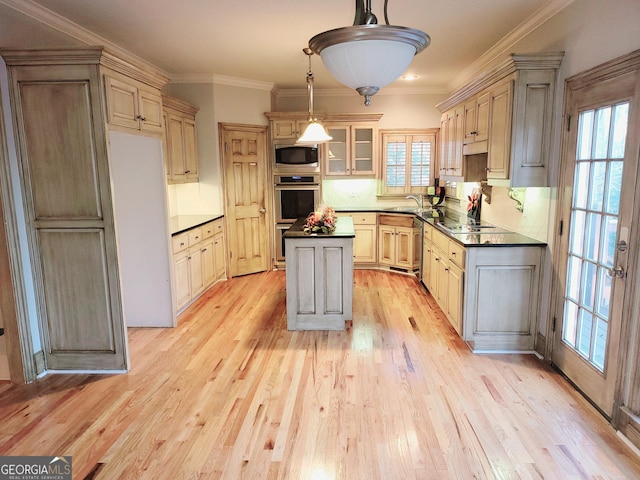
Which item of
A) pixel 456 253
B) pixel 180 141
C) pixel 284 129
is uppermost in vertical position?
pixel 284 129

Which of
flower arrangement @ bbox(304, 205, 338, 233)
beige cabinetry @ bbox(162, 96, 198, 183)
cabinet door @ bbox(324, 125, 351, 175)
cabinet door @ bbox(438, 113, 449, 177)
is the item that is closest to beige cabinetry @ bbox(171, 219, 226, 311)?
beige cabinetry @ bbox(162, 96, 198, 183)

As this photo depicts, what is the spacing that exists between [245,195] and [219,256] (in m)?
0.97

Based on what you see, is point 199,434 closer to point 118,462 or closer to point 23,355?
point 118,462

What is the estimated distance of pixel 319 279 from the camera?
152 inches

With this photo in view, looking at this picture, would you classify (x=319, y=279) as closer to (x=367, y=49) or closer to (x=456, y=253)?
(x=456, y=253)

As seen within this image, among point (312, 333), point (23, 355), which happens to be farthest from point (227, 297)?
point (23, 355)

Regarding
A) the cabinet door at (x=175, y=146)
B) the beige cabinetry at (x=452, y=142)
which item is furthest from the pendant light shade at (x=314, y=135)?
the cabinet door at (x=175, y=146)

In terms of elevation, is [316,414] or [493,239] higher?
[493,239]

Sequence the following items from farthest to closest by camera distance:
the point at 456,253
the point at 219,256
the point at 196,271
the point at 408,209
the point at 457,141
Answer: the point at 408,209 → the point at 219,256 → the point at 196,271 → the point at 457,141 → the point at 456,253

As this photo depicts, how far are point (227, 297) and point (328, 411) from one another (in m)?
2.75

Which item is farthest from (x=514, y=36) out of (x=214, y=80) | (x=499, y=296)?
(x=214, y=80)

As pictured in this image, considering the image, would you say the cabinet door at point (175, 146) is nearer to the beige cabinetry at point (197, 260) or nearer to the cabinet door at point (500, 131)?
the beige cabinetry at point (197, 260)

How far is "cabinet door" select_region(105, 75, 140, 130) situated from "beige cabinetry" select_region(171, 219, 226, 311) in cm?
135

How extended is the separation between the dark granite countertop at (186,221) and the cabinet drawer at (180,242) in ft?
0.18
